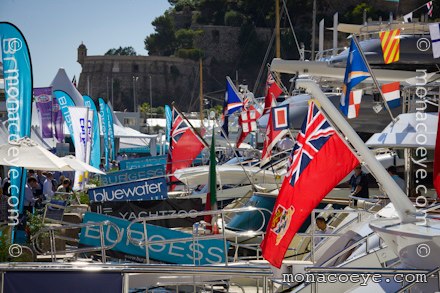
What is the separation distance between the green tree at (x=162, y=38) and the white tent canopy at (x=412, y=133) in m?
102

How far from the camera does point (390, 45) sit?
1292 cm

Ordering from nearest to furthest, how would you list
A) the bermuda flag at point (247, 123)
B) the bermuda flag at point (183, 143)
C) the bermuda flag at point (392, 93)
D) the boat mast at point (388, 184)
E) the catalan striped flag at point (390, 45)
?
the boat mast at point (388, 184), the bermuda flag at point (392, 93), the catalan striped flag at point (390, 45), the bermuda flag at point (183, 143), the bermuda flag at point (247, 123)

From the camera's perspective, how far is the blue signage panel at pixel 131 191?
14.7 metres

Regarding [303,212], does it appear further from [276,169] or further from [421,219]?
[276,169]

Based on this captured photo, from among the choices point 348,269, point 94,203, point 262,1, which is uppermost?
point 262,1

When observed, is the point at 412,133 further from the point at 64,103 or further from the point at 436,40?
the point at 64,103

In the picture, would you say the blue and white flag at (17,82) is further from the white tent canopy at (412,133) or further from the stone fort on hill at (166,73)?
the stone fort on hill at (166,73)

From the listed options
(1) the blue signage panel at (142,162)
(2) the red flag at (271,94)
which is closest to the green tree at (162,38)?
(1) the blue signage panel at (142,162)

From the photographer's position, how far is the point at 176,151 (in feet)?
62.8

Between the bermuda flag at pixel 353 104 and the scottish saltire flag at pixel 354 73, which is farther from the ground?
the scottish saltire flag at pixel 354 73

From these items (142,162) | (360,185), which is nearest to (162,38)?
(142,162)

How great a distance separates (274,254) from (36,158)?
20.4ft

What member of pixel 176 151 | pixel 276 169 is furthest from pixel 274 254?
pixel 176 151

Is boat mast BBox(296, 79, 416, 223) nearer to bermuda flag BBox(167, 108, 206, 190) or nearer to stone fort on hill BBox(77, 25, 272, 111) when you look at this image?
bermuda flag BBox(167, 108, 206, 190)
